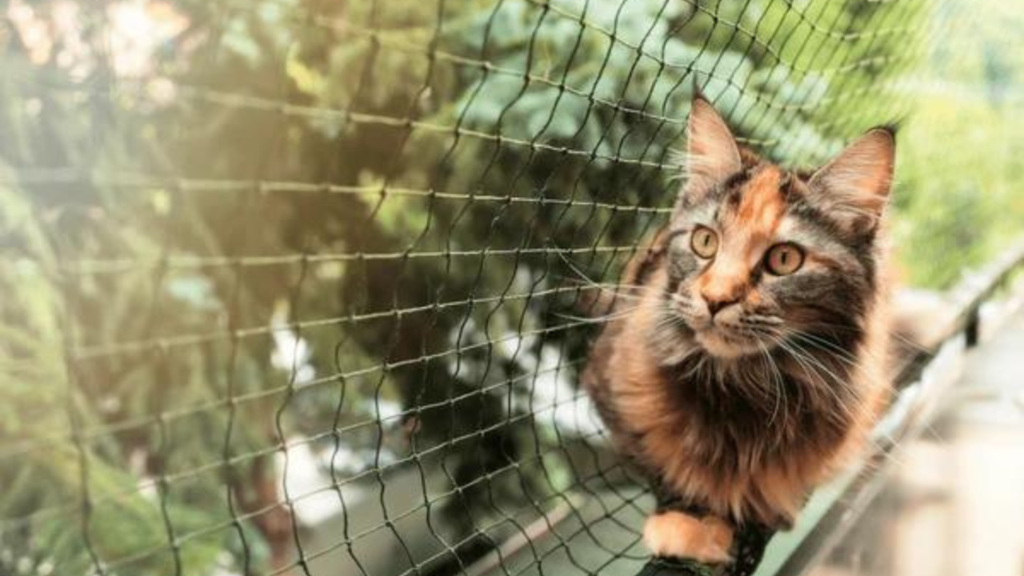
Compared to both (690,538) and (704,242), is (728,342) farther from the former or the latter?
(690,538)

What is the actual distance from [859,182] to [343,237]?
75 cm

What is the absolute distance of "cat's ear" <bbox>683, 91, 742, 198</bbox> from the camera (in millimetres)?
1071

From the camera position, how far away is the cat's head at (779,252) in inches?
38.8

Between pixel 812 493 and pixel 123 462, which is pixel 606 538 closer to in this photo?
pixel 812 493

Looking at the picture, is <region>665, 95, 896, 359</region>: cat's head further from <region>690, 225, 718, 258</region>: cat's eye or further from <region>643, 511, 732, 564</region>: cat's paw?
<region>643, 511, 732, 564</region>: cat's paw

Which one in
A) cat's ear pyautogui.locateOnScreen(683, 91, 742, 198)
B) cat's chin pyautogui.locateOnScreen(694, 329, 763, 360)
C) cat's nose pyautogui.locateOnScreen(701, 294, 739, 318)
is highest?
cat's ear pyautogui.locateOnScreen(683, 91, 742, 198)

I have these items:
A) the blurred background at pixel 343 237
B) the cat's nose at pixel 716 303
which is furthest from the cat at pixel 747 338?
the blurred background at pixel 343 237

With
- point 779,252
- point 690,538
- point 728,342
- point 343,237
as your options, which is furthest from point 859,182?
point 343,237

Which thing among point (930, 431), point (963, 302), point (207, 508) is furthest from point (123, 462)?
point (963, 302)

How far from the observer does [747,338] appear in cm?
99

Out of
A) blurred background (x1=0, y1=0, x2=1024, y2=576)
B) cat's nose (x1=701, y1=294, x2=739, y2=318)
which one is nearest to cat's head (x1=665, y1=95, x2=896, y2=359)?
cat's nose (x1=701, y1=294, x2=739, y2=318)

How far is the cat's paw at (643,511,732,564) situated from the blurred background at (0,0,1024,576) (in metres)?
0.05

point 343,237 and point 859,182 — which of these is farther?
point 343,237

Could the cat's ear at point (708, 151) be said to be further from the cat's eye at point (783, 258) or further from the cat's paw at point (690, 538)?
the cat's paw at point (690, 538)
